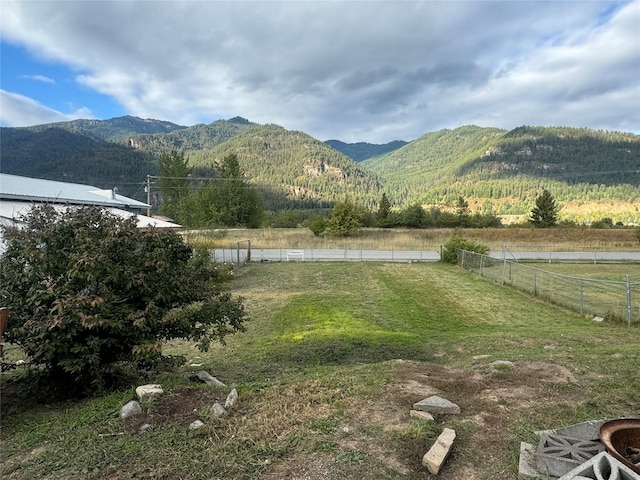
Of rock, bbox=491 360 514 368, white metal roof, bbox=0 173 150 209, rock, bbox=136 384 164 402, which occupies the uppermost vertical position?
white metal roof, bbox=0 173 150 209

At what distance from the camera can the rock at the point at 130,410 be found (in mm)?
3762

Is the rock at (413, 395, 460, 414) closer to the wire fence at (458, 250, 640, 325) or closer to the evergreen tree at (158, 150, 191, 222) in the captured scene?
the wire fence at (458, 250, 640, 325)

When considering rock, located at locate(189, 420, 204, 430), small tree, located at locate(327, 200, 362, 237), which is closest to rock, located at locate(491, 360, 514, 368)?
rock, located at locate(189, 420, 204, 430)

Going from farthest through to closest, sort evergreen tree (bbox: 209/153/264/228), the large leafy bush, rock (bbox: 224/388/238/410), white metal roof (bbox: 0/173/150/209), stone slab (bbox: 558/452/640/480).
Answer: evergreen tree (bbox: 209/153/264/228) → white metal roof (bbox: 0/173/150/209) → the large leafy bush → rock (bbox: 224/388/238/410) → stone slab (bbox: 558/452/640/480)

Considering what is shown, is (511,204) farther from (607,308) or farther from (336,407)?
(336,407)

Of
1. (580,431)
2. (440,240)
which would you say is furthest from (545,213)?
(580,431)

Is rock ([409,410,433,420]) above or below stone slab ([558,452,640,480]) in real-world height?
below

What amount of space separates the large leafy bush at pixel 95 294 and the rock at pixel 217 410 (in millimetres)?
1278

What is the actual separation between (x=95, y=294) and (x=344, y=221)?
41.6 metres

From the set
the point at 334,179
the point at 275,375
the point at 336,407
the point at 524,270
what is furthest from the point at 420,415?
the point at 334,179

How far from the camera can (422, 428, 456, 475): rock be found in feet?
8.94

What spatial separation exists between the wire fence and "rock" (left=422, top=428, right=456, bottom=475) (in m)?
9.69

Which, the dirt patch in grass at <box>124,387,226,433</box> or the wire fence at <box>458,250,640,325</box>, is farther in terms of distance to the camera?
the wire fence at <box>458,250,640,325</box>

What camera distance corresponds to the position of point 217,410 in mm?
3709
